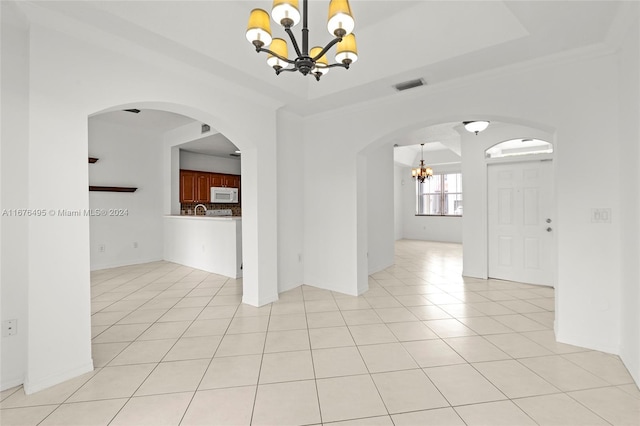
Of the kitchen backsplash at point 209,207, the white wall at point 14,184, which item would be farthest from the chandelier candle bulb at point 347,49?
the kitchen backsplash at point 209,207

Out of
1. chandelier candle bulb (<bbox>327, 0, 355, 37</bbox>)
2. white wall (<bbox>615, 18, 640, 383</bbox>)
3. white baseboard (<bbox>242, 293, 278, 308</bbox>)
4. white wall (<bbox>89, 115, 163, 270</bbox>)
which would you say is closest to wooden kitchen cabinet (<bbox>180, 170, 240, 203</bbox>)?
white wall (<bbox>89, 115, 163, 270</bbox>)

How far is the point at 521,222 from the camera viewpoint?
4.80 metres

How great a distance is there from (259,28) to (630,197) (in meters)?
3.11

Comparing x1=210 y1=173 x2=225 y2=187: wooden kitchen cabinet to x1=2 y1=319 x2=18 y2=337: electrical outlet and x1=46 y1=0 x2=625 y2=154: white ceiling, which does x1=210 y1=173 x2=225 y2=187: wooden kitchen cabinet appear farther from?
x1=2 y1=319 x2=18 y2=337: electrical outlet

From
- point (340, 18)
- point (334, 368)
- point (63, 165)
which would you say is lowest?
point (334, 368)

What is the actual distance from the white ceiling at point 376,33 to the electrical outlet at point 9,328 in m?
2.24

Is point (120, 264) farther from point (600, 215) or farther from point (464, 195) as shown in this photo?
point (600, 215)

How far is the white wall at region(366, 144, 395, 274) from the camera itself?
5.52 meters

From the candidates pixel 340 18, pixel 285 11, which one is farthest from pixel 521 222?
pixel 285 11

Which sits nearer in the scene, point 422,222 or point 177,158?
point 177,158

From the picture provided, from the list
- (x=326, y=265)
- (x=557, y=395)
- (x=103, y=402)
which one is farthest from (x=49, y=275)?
(x=557, y=395)

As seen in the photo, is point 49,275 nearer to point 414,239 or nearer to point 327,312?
point 327,312

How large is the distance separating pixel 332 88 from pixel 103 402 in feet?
12.3

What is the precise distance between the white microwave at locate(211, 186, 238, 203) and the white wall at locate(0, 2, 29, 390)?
5.70m
